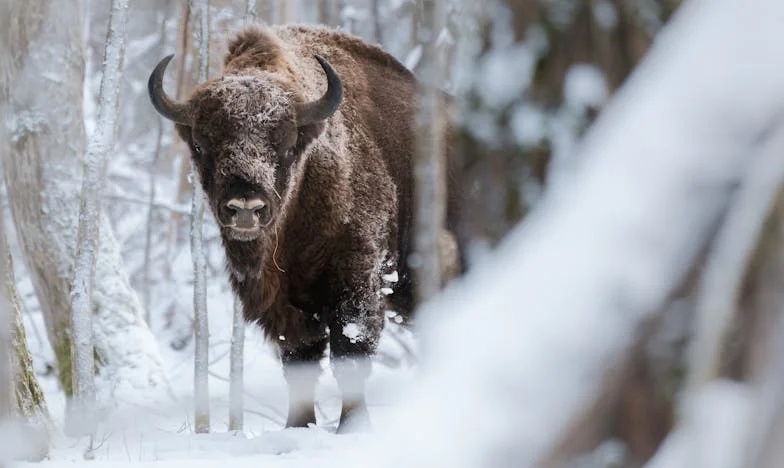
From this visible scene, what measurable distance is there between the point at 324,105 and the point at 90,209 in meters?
1.84

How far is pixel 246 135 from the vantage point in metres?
6.23

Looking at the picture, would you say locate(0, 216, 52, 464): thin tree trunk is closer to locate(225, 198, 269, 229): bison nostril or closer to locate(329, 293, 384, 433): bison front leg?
locate(225, 198, 269, 229): bison nostril

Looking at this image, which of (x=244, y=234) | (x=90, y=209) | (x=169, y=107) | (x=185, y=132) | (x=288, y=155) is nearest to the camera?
(x=244, y=234)

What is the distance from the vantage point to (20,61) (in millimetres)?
8766

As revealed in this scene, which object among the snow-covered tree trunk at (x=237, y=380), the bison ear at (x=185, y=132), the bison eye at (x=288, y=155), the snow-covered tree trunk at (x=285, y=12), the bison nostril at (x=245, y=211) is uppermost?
the snow-covered tree trunk at (x=285, y=12)

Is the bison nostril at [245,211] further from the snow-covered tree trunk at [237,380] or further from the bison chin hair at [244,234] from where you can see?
the snow-covered tree trunk at [237,380]

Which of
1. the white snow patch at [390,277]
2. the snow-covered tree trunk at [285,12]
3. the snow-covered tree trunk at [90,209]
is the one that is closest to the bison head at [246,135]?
the snow-covered tree trunk at [90,209]

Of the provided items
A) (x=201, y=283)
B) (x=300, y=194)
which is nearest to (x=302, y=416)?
(x=300, y=194)

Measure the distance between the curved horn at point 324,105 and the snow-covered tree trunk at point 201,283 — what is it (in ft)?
5.06

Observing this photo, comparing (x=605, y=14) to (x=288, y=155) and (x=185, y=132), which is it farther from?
(x=185, y=132)

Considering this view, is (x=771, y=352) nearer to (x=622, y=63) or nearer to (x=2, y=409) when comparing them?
(x=622, y=63)

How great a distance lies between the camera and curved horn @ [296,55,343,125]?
6.56 meters

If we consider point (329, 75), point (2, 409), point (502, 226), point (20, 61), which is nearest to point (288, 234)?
point (329, 75)

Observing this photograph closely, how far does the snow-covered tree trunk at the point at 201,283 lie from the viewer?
26.1 ft
